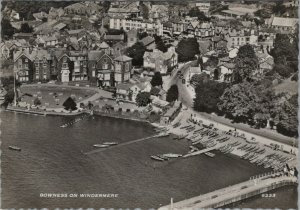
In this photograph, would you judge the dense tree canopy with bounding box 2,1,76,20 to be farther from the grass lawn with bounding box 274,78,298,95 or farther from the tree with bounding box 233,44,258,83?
the grass lawn with bounding box 274,78,298,95

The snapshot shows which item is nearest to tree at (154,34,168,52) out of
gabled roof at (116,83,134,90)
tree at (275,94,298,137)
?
gabled roof at (116,83,134,90)

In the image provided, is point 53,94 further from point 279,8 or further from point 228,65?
point 279,8

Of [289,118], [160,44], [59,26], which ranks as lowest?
[289,118]

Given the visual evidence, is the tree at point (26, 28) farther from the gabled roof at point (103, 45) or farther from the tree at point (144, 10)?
the tree at point (144, 10)

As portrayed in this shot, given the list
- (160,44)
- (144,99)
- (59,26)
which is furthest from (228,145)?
(59,26)

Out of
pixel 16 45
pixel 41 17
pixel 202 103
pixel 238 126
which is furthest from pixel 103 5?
pixel 238 126

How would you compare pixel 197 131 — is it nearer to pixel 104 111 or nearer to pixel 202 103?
pixel 202 103
